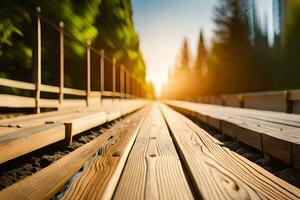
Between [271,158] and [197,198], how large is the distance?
3.18 feet

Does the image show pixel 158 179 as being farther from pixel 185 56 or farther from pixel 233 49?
pixel 185 56

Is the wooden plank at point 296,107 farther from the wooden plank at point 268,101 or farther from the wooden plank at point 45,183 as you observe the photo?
the wooden plank at point 45,183

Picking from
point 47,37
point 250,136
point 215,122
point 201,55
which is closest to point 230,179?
point 250,136

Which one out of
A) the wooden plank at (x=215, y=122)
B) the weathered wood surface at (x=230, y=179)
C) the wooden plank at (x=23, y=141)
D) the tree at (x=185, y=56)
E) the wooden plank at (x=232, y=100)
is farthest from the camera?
the tree at (x=185, y=56)

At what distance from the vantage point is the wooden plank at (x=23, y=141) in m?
1.06

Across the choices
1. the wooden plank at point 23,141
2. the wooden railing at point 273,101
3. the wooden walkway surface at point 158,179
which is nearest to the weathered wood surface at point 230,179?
the wooden walkway surface at point 158,179

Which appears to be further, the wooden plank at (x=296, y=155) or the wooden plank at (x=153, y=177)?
the wooden plank at (x=296, y=155)

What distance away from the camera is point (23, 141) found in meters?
1.19

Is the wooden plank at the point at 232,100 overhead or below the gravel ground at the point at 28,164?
overhead

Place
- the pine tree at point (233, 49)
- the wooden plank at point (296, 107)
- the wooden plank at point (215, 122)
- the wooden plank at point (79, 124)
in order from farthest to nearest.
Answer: the pine tree at point (233, 49)
the wooden plank at point (296, 107)
the wooden plank at point (215, 122)
the wooden plank at point (79, 124)

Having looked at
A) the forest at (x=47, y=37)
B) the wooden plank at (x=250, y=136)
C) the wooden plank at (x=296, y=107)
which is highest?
the forest at (x=47, y=37)

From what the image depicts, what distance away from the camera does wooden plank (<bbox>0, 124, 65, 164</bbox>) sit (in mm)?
1062

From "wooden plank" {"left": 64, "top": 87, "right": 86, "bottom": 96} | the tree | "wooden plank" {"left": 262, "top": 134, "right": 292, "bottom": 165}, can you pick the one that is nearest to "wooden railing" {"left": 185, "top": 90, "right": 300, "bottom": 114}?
"wooden plank" {"left": 262, "top": 134, "right": 292, "bottom": 165}

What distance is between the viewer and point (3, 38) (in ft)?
10.5
